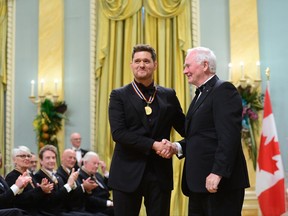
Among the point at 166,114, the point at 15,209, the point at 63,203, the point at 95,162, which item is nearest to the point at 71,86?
the point at 95,162

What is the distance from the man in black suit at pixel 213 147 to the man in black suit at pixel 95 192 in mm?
3217

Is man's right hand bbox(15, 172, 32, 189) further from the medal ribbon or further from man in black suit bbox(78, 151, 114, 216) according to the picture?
the medal ribbon

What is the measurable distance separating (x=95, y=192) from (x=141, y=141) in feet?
11.1

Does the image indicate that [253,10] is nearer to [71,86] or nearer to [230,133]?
[71,86]

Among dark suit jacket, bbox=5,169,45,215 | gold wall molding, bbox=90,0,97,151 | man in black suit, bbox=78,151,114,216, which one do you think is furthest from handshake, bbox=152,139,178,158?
gold wall molding, bbox=90,0,97,151

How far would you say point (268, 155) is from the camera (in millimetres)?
6734

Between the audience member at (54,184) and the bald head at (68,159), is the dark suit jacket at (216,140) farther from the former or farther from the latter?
the bald head at (68,159)

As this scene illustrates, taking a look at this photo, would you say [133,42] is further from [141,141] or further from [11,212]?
[141,141]

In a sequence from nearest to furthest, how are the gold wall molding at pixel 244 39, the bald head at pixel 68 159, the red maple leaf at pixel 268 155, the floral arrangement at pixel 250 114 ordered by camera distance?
the bald head at pixel 68 159, the red maple leaf at pixel 268 155, the floral arrangement at pixel 250 114, the gold wall molding at pixel 244 39

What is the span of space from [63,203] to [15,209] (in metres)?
0.89

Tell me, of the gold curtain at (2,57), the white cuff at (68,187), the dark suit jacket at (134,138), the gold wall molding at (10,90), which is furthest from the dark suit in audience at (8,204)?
the gold curtain at (2,57)

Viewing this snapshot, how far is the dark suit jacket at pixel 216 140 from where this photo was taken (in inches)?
110

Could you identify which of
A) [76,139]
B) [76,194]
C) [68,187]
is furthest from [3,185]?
[76,139]

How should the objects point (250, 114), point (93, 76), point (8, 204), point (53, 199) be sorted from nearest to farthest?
point (8, 204)
point (53, 199)
point (250, 114)
point (93, 76)
